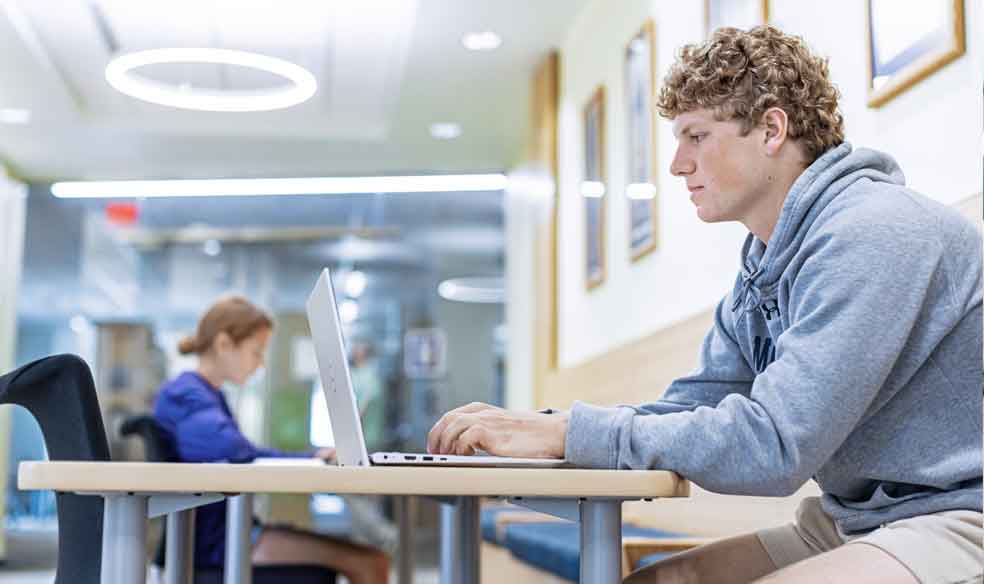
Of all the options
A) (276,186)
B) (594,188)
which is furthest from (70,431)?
(276,186)

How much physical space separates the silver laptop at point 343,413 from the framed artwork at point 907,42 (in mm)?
1376

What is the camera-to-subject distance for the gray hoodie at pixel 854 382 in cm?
137

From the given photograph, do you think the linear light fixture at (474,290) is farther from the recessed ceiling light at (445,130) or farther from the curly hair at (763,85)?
the curly hair at (763,85)

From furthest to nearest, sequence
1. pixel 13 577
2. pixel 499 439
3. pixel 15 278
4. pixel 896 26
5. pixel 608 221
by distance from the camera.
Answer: pixel 15 278, pixel 13 577, pixel 608 221, pixel 896 26, pixel 499 439

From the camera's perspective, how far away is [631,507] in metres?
4.51

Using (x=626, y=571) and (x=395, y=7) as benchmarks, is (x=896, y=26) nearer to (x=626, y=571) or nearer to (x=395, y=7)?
(x=626, y=571)

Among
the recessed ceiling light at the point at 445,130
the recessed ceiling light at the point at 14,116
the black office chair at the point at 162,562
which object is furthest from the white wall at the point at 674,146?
the recessed ceiling light at the point at 14,116

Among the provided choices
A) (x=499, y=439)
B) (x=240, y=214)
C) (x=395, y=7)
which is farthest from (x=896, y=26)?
(x=240, y=214)

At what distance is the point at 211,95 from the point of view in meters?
5.92

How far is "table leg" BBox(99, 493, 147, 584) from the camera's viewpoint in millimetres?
1382

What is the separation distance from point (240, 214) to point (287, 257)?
0.51 meters

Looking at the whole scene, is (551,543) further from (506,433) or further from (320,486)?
(320,486)

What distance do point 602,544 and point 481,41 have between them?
5232 mm

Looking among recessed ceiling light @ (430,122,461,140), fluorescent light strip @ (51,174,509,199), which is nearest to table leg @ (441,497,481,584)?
recessed ceiling light @ (430,122,461,140)
